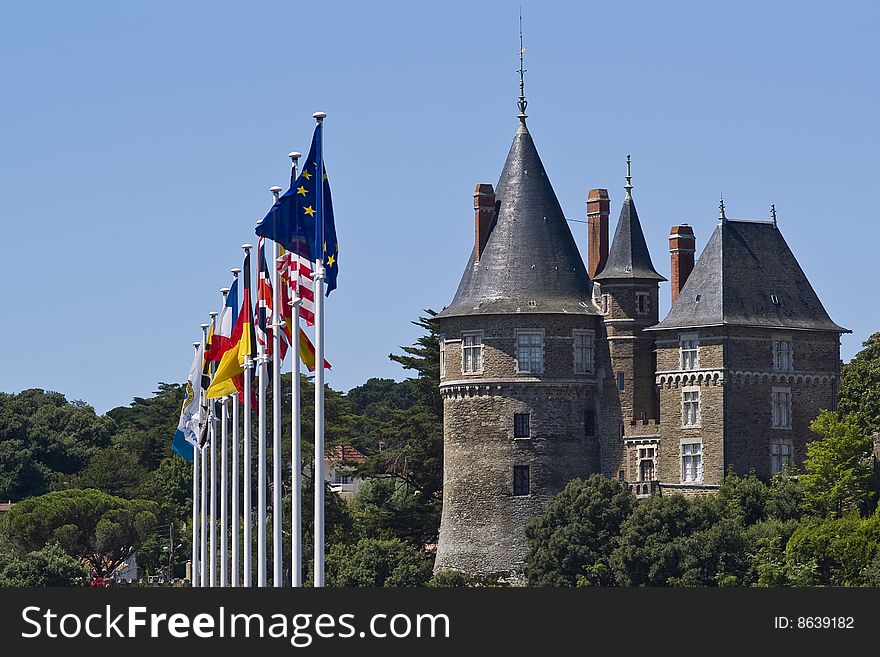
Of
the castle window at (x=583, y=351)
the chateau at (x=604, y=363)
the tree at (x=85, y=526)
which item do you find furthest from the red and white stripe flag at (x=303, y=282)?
the tree at (x=85, y=526)

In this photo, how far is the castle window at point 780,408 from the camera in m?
89.2

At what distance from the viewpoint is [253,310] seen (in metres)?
60.9

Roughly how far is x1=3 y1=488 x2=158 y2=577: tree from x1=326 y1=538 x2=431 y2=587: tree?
56.1ft

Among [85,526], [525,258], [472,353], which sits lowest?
[85,526]

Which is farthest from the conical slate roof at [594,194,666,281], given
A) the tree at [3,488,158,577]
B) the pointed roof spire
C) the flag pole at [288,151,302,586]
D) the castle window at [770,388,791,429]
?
the flag pole at [288,151,302,586]

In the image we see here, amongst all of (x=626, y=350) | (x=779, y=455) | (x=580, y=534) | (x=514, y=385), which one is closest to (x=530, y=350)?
(x=514, y=385)

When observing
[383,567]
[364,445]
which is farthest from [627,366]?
[364,445]

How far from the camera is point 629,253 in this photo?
93250mm

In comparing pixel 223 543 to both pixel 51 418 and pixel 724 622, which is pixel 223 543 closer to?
pixel 724 622

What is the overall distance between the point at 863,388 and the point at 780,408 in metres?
11.2

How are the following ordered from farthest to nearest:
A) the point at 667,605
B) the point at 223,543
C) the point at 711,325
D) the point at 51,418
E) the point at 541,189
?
the point at 51,418
the point at 541,189
the point at 711,325
the point at 223,543
the point at 667,605

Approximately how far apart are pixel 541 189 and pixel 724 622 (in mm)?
54397

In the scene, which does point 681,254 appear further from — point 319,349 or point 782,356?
point 319,349

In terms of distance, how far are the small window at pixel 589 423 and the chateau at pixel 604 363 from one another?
0.08 meters
